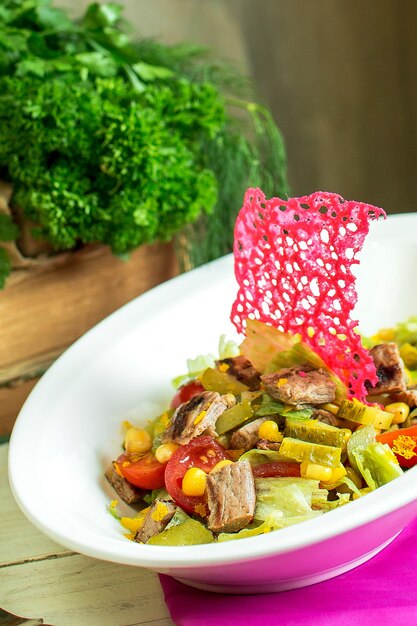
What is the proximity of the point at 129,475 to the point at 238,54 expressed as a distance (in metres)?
2.86

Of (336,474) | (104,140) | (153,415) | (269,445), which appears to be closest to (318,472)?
(336,474)

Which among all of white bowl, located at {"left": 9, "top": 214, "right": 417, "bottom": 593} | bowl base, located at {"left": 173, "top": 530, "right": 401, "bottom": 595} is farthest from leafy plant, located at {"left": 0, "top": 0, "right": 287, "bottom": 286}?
bowl base, located at {"left": 173, "top": 530, "right": 401, "bottom": 595}

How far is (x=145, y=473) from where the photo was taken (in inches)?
69.7

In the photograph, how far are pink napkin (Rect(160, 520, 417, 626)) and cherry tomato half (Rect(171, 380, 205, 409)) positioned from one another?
48 cm

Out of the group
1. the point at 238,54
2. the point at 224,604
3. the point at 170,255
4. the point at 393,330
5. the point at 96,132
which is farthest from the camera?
the point at 238,54

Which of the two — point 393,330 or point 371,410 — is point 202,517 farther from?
point 393,330

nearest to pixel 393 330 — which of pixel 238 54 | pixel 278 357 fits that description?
pixel 278 357

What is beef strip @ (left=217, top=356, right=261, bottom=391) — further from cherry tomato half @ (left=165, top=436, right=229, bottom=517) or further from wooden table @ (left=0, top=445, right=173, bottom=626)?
wooden table @ (left=0, top=445, right=173, bottom=626)

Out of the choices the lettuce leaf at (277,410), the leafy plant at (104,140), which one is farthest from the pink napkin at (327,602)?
the leafy plant at (104,140)

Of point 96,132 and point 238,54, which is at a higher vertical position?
point 96,132

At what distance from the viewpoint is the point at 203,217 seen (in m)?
3.16

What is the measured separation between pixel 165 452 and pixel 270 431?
229 millimetres

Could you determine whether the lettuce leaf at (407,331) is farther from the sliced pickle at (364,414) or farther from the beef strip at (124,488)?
the beef strip at (124,488)

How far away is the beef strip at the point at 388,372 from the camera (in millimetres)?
1847
